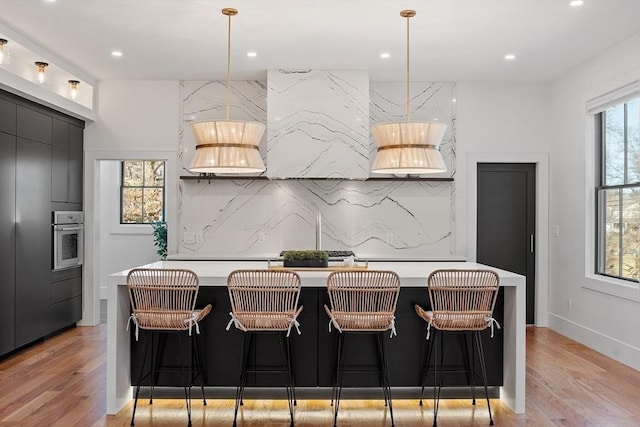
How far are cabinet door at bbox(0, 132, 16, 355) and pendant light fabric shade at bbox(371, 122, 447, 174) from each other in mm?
3434

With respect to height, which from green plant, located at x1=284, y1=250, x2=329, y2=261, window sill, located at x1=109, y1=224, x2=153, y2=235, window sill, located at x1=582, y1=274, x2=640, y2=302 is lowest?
window sill, located at x1=582, y1=274, x2=640, y2=302

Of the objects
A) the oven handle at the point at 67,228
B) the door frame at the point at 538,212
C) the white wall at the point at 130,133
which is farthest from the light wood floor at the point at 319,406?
the white wall at the point at 130,133

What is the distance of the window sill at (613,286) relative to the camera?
4.73 meters

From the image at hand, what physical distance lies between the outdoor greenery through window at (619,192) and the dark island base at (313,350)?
2325 mm

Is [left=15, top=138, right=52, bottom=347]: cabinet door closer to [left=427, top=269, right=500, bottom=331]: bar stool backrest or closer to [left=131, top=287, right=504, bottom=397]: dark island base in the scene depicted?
[left=131, top=287, right=504, bottom=397]: dark island base

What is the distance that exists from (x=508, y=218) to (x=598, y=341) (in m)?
1.78

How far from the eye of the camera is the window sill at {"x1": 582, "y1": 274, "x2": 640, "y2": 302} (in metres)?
4.73

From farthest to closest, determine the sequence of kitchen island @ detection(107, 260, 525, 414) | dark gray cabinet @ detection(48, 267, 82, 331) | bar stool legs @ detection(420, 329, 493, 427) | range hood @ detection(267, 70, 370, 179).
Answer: range hood @ detection(267, 70, 370, 179)
dark gray cabinet @ detection(48, 267, 82, 331)
kitchen island @ detection(107, 260, 525, 414)
bar stool legs @ detection(420, 329, 493, 427)

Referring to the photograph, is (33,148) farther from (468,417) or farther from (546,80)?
(546,80)

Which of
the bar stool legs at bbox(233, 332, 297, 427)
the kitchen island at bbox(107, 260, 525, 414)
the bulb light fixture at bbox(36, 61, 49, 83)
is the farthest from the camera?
the bulb light fixture at bbox(36, 61, 49, 83)

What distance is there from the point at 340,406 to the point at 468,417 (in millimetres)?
834

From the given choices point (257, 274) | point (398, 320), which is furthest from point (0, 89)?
point (398, 320)

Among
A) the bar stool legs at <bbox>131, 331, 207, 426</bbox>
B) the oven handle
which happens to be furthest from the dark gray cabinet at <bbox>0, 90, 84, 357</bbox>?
the bar stool legs at <bbox>131, 331, 207, 426</bbox>

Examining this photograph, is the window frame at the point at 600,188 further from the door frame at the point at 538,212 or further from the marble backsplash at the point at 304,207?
the marble backsplash at the point at 304,207
